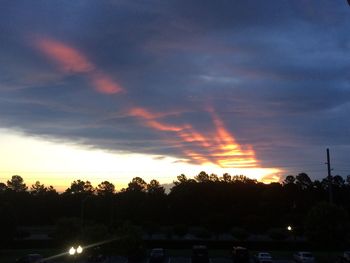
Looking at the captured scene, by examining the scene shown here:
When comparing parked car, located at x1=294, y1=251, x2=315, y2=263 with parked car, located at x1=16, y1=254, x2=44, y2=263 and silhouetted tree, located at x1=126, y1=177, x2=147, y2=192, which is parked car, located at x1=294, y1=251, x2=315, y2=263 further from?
silhouetted tree, located at x1=126, y1=177, x2=147, y2=192

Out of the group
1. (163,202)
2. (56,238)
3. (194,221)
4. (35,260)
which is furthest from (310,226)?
(163,202)

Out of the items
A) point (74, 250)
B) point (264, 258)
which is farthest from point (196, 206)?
point (74, 250)

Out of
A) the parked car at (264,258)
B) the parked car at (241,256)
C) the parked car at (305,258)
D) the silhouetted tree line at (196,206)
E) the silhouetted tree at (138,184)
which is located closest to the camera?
the parked car at (264,258)

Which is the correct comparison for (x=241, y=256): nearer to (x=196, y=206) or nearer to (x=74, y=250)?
(x=74, y=250)

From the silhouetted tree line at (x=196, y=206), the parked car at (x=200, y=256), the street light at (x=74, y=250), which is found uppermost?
the silhouetted tree line at (x=196, y=206)

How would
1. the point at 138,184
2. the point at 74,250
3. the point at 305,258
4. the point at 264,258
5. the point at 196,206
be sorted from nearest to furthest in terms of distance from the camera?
the point at 74,250 → the point at 264,258 → the point at 305,258 → the point at 196,206 → the point at 138,184

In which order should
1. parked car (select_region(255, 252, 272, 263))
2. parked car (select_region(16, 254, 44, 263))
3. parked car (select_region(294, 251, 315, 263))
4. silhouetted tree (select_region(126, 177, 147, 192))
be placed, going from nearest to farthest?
parked car (select_region(255, 252, 272, 263)) < parked car (select_region(294, 251, 315, 263)) < parked car (select_region(16, 254, 44, 263)) < silhouetted tree (select_region(126, 177, 147, 192))

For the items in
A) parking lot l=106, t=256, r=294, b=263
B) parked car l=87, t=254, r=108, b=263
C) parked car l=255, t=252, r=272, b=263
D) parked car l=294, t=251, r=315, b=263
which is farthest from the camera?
parking lot l=106, t=256, r=294, b=263

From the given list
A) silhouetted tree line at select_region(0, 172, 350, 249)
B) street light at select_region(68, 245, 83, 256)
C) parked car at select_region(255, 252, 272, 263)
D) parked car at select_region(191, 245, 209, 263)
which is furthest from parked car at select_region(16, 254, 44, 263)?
silhouetted tree line at select_region(0, 172, 350, 249)

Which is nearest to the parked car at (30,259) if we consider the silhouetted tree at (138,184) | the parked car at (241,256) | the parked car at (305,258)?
the parked car at (241,256)

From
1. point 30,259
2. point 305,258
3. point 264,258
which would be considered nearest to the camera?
point 264,258

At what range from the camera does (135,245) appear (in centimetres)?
4881

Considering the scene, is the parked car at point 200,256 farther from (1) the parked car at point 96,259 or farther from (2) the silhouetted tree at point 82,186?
(2) the silhouetted tree at point 82,186

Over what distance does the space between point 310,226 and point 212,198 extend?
65899 mm
